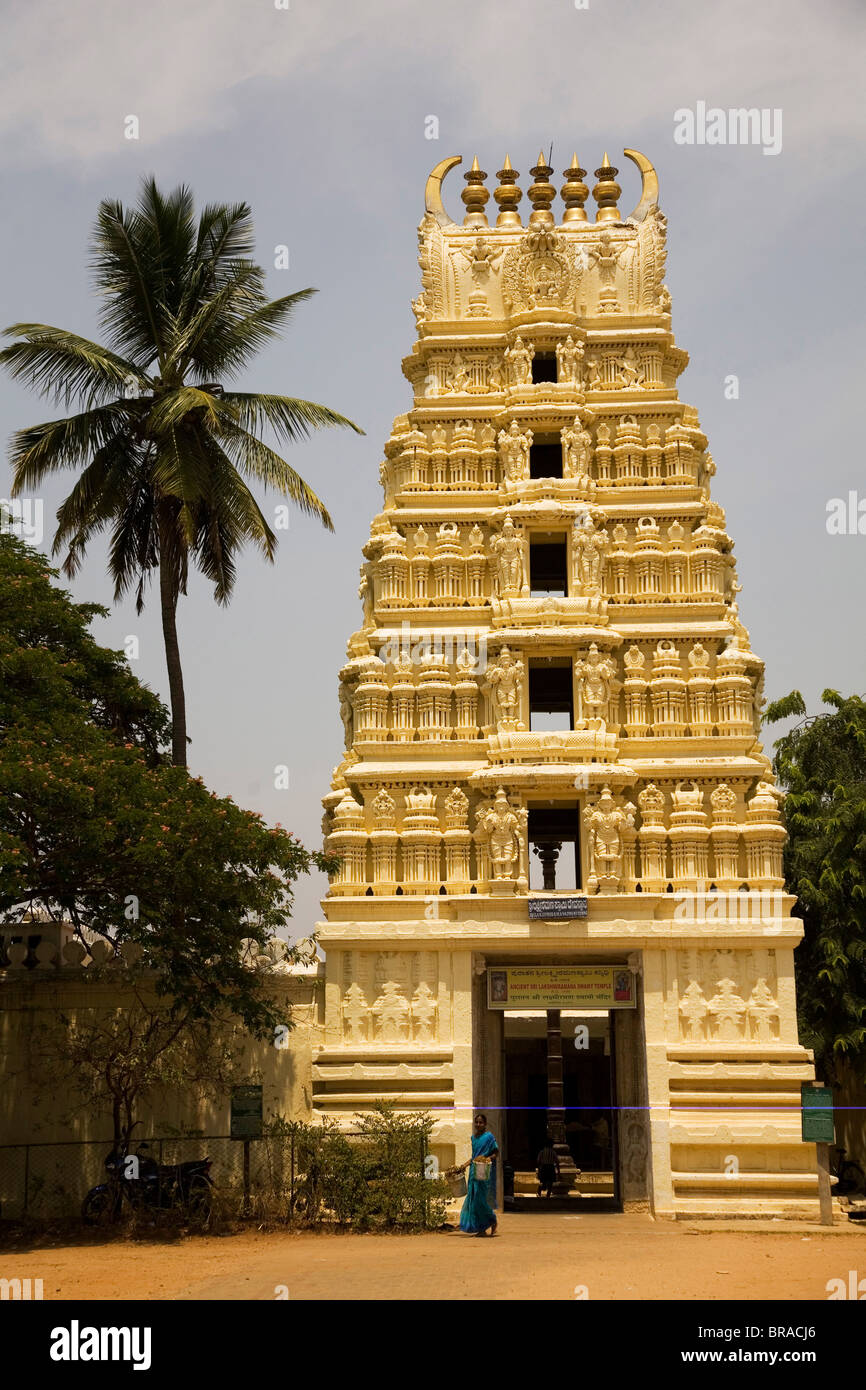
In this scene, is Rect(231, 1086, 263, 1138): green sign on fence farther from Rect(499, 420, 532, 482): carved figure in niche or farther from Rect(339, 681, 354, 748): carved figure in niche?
Rect(499, 420, 532, 482): carved figure in niche

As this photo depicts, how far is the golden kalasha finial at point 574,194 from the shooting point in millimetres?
30413

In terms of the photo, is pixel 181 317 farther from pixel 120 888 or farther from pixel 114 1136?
pixel 114 1136

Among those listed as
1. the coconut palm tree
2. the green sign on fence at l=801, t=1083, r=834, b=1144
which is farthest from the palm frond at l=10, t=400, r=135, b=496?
the green sign on fence at l=801, t=1083, r=834, b=1144

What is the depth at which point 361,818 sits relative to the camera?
25484 mm

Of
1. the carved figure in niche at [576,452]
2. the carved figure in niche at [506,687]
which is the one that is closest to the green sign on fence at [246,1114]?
the carved figure in niche at [506,687]

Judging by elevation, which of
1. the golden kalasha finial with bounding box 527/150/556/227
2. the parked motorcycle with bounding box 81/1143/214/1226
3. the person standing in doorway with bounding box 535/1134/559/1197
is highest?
the golden kalasha finial with bounding box 527/150/556/227

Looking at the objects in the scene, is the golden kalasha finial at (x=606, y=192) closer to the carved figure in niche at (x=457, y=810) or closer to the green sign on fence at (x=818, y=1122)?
the carved figure in niche at (x=457, y=810)

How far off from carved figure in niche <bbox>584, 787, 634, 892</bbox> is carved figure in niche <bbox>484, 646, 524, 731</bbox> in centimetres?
204

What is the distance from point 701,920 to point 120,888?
30.9 feet

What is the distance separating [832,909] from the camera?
96.2 ft

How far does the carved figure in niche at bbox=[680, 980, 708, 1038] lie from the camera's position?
78.7ft

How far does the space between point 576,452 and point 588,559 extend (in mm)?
2271

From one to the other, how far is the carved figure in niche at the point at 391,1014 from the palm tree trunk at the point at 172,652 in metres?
5.52

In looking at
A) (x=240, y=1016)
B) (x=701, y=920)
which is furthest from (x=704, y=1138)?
(x=240, y=1016)
